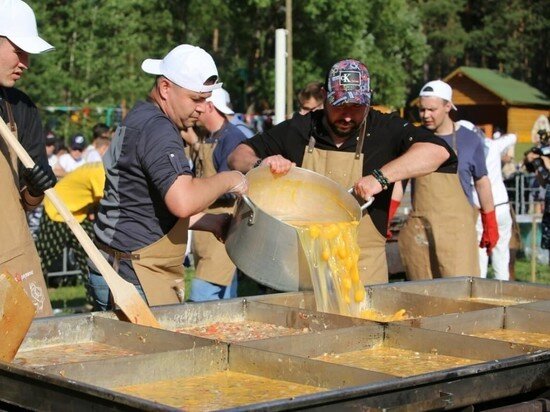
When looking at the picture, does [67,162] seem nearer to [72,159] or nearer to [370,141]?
[72,159]

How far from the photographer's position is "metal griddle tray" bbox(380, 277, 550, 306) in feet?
17.5

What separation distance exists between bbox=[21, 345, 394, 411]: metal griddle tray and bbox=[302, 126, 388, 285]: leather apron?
2224mm

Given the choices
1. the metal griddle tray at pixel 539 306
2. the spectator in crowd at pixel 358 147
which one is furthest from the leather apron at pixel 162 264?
the metal griddle tray at pixel 539 306

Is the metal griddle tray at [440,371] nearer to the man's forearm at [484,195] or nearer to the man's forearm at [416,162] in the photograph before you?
the man's forearm at [416,162]

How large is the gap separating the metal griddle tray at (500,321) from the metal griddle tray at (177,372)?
107 centimetres

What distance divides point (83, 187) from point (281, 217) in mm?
5006

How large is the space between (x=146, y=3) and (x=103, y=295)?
37.9 meters

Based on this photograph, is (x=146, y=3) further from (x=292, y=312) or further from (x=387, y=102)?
(x=292, y=312)

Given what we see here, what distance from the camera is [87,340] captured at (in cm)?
420

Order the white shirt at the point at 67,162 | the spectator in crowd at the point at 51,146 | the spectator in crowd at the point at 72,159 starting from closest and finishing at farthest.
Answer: the spectator in crowd at the point at 72,159 → the white shirt at the point at 67,162 → the spectator in crowd at the point at 51,146

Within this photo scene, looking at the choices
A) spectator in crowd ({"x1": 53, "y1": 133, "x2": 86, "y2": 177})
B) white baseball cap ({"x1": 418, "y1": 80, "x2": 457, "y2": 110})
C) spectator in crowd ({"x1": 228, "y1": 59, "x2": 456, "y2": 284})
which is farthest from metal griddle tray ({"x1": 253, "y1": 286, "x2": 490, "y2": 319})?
spectator in crowd ({"x1": 53, "y1": 133, "x2": 86, "y2": 177})

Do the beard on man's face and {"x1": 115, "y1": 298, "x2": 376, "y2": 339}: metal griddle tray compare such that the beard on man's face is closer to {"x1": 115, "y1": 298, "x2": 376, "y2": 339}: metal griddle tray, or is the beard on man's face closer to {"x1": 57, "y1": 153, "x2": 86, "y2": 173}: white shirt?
{"x1": 115, "y1": 298, "x2": 376, "y2": 339}: metal griddle tray

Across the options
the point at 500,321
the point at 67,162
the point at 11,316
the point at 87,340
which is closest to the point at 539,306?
the point at 500,321

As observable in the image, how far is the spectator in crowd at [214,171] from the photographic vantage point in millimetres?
7641
